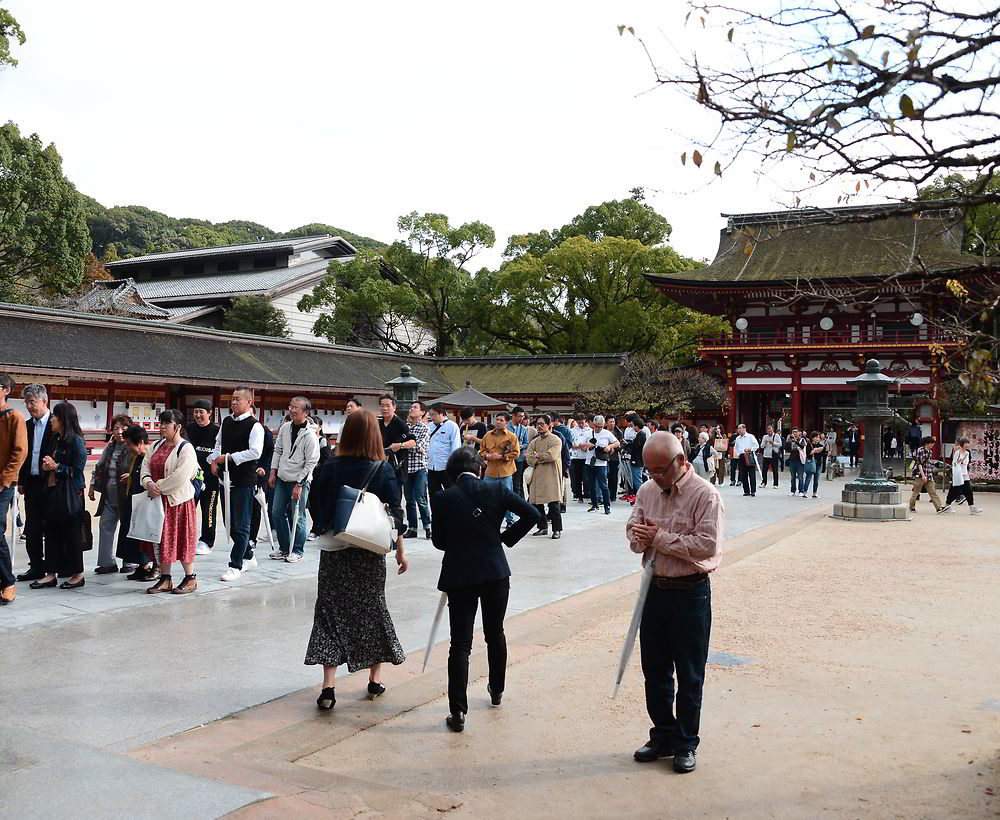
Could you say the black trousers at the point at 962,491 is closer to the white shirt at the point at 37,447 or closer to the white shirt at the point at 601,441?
the white shirt at the point at 601,441

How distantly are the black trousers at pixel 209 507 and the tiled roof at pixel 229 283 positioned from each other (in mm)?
33423

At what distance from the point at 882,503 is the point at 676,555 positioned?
12538 mm

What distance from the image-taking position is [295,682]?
5.16 meters

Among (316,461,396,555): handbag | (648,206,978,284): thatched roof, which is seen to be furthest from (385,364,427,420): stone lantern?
(648,206,978,284): thatched roof

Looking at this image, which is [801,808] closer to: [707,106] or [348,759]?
[348,759]

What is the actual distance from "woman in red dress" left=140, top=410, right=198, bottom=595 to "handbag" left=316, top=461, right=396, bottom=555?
3145 millimetres

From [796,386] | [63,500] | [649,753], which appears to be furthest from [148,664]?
[796,386]

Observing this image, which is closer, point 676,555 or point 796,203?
point 796,203

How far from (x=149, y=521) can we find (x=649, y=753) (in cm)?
498

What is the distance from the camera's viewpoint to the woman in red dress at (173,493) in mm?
7410

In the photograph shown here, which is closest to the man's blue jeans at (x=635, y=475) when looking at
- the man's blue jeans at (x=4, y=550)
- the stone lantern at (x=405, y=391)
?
the stone lantern at (x=405, y=391)

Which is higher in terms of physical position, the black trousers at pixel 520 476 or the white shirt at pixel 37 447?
the white shirt at pixel 37 447

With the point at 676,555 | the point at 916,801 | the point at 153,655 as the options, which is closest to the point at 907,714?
the point at 916,801

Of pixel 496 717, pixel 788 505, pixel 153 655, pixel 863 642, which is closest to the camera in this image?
pixel 496 717
